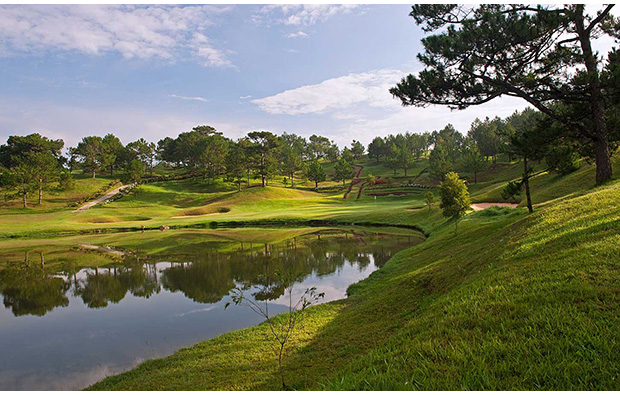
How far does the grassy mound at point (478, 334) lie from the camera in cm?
426

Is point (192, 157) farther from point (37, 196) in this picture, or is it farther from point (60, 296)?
point (60, 296)

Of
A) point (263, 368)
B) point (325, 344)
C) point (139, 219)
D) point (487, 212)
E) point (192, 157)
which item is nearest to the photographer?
point (263, 368)

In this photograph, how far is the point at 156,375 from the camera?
8266 mm

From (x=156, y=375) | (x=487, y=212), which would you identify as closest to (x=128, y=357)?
(x=156, y=375)

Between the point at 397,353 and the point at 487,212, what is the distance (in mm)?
25108

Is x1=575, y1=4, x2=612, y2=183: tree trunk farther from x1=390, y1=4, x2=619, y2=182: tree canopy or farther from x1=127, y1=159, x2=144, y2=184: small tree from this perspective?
x1=127, y1=159, x2=144, y2=184: small tree

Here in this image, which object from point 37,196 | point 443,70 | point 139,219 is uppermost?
point 443,70

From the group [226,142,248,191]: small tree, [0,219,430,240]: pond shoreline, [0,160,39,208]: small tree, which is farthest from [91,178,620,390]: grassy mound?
[0,160,39,208]: small tree

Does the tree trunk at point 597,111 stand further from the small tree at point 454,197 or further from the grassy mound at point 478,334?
the small tree at point 454,197

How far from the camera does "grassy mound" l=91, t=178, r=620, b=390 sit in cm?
426

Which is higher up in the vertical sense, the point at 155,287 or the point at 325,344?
the point at 325,344

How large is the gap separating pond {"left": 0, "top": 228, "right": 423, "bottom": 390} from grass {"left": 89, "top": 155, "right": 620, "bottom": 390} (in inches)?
85.6

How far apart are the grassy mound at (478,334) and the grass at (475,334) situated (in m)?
0.02

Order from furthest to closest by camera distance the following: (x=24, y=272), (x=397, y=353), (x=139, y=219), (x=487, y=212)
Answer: (x=139, y=219) < (x=487, y=212) < (x=24, y=272) < (x=397, y=353)
